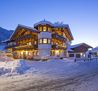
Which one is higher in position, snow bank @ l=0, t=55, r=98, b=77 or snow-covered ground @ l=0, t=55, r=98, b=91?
snow bank @ l=0, t=55, r=98, b=77

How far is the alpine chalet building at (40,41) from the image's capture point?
170ft

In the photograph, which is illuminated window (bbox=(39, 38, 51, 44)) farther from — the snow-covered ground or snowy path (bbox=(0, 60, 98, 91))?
snowy path (bbox=(0, 60, 98, 91))

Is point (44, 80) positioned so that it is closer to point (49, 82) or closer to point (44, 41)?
point (49, 82)

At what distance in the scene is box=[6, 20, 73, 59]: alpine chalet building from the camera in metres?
51.7

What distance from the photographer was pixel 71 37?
65.2m

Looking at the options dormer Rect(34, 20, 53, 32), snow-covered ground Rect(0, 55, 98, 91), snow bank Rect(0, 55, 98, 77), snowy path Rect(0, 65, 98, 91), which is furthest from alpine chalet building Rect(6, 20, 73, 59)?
snowy path Rect(0, 65, 98, 91)

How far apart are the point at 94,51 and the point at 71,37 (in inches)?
691

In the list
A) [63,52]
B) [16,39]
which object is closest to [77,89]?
[63,52]

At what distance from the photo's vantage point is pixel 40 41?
170 feet

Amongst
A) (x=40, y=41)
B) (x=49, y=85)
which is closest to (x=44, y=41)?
(x=40, y=41)

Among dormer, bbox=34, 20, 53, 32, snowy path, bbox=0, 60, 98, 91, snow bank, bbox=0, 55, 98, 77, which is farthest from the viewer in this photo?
dormer, bbox=34, 20, 53, 32

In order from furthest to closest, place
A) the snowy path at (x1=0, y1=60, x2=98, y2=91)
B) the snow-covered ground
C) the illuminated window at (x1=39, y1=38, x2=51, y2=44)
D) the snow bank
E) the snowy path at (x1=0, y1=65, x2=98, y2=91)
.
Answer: the illuminated window at (x1=39, y1=38, x2=51, y2=44), the snow bank, the snow-covered ground, the snowy path at (x1=0, y1=60, x2=98, y2=91), the snowy path at (x1=0, y1=65, x2=98, y2=91)

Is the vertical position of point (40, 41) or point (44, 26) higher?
point (44, 26)

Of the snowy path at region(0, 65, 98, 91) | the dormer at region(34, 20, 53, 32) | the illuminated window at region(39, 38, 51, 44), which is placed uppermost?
the dormer at region(34, 20, 53, 32)
